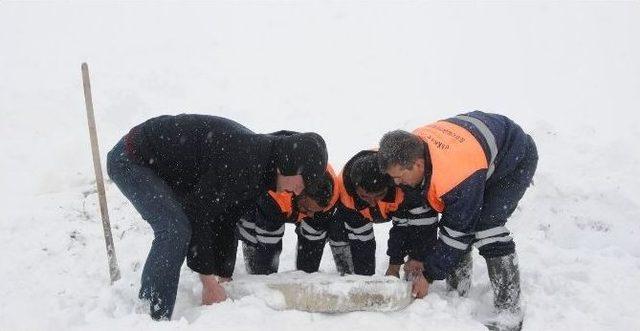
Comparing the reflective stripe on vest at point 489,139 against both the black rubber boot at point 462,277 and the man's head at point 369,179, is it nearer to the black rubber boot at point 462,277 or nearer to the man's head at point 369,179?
the man's head at point 369,179

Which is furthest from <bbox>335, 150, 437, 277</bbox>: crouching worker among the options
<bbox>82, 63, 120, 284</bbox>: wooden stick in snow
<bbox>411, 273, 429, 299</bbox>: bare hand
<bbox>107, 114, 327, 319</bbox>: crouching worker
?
<bbox>82, 63, 120, 284</bbox>: wooden stick in snow

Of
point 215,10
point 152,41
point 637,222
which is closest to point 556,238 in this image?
point 637,222

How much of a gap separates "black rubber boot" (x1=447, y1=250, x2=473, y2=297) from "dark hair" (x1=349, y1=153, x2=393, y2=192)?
91 cm

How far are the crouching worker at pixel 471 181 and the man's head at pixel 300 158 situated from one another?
51 cm

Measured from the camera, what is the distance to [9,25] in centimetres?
1147

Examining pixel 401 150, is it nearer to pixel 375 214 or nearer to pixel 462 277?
pixel 375 214

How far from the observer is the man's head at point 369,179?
377 centimetres

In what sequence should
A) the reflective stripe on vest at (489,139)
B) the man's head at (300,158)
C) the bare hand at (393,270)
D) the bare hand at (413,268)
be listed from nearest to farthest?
the man's head at (300,158), the reflective stripe on vest at (489,139), the bare hand at (413,268), the bare hand at (393,270)

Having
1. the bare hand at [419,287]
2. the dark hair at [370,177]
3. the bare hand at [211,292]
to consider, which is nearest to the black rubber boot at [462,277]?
the bare hand at [419,287]

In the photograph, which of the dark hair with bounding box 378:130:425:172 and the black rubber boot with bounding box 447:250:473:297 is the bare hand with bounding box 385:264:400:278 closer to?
the black rubber boot with bounding box 447:250:473:297

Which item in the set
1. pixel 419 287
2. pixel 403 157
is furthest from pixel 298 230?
pixel 403 157

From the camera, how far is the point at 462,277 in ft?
13.9

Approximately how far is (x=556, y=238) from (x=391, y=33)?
7296 millimetres

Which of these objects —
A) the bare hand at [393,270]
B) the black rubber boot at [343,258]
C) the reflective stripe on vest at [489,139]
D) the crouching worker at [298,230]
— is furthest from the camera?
the black rubber boot at [343,258]
